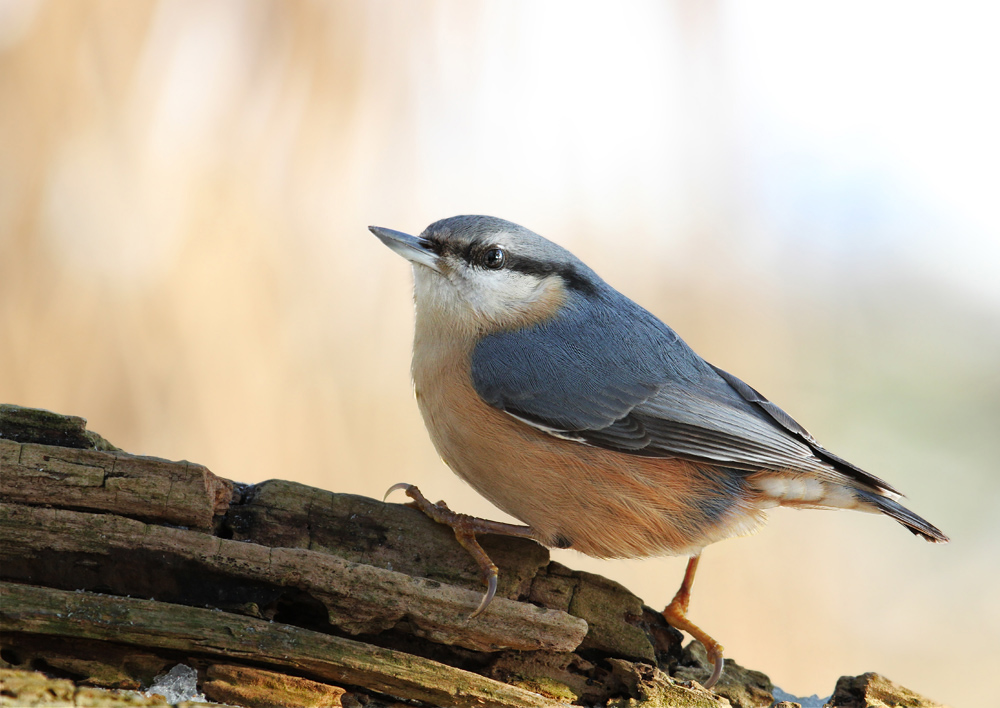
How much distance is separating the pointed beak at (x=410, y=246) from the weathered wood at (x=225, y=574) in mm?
1122

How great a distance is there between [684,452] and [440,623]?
0.96 metres

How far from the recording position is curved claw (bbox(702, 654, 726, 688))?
2.45 m

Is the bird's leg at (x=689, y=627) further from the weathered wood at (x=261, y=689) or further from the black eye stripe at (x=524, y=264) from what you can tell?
the weathered wood at (x=261, y=689)

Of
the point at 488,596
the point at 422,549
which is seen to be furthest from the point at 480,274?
the point at 488,596

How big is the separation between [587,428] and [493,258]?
0.74m

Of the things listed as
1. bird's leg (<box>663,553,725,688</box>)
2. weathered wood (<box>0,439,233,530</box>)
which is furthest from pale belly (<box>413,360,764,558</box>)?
weathered wood (<box>0,439,233,530</box>)

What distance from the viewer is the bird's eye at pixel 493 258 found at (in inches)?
108

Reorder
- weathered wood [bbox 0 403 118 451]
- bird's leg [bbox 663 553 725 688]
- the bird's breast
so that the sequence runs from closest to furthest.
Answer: weathered wood [bbox 0 403 118 451]
the bird's breast
bird's leg [bbox 663 553 725 688]

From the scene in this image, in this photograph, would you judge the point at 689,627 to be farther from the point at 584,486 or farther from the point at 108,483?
the point at 108,483

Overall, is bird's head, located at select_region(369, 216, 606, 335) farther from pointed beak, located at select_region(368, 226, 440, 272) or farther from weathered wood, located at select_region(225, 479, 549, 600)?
weathered wood, located at select_region(225, 479, 549, 600)

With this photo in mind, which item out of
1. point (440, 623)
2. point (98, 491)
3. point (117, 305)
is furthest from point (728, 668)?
point (117, 305)

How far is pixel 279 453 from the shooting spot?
3646mm

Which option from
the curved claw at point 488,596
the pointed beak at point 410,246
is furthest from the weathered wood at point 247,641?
the pointed beak at point 410,246

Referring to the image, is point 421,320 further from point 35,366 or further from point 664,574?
point 664,574
